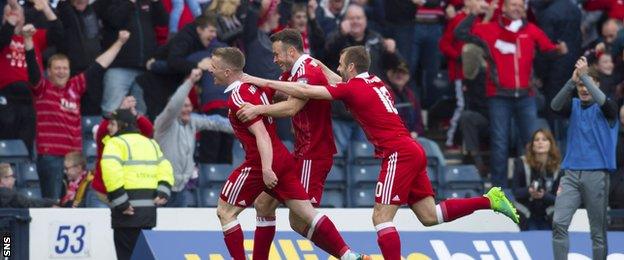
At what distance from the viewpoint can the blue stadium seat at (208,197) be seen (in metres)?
18.7

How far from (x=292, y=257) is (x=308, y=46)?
13.6 ft

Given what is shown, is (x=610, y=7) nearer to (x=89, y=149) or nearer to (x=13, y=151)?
(x=89, y=149)

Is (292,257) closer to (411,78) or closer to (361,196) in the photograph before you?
(361,196)

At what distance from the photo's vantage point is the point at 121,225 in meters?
16.2

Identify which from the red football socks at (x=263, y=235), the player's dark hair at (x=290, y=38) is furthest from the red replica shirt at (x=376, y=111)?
the red football socks at (x=263, y=235)

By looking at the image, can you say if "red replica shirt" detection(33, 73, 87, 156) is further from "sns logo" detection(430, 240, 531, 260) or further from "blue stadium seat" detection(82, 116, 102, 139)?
"sns logo" detection(430, 240, 531, 260)

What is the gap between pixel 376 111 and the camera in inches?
565

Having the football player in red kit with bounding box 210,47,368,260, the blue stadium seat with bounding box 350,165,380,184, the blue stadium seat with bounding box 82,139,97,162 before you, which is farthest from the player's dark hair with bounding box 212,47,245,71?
the blue stadium seat with bounding box 350,165,380,184

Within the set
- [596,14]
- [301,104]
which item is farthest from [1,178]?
[596,14]

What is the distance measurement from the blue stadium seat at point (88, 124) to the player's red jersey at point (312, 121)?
5.59m

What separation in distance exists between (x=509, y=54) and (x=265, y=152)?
6980 millimetres

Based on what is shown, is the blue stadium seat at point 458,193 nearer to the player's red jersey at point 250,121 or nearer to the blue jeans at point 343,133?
the blue jeans at point 343,133

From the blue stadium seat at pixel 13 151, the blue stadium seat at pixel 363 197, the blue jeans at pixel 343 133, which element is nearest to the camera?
the blue stadium seat at pixel 13 151

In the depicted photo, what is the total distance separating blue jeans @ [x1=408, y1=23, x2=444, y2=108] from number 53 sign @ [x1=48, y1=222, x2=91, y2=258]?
5.86 metres
